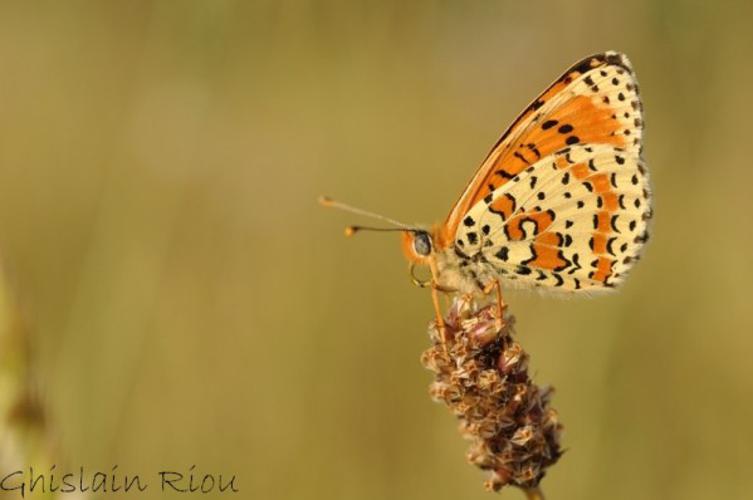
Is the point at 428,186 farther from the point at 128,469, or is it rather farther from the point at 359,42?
the point at 128,469

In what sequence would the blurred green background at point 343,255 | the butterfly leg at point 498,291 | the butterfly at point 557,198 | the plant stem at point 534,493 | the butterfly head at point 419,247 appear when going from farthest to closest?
1. the blurred green background at point 343,255
2. the butterfly head at point 419,247
3. the butterfly at point 557,198
4. the butterfly leg at point 498,291
5. the plant stem at point 534,493

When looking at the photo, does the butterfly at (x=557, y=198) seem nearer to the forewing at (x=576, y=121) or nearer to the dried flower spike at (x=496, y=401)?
the forewing at (x=576, y=121)

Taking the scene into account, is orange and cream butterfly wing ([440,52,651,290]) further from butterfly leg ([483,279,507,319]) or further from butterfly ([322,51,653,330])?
butterfly leg ([483,279,507,319])

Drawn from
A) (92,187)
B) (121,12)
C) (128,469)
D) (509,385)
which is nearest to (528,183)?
(509,385)

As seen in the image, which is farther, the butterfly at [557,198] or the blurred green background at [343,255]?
the blurred green background at [343,255]

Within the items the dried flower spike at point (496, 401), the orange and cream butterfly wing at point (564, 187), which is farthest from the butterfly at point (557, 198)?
the dried flower spike at point (496, 401)

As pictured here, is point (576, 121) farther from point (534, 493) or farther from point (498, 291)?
point (534, 493)
